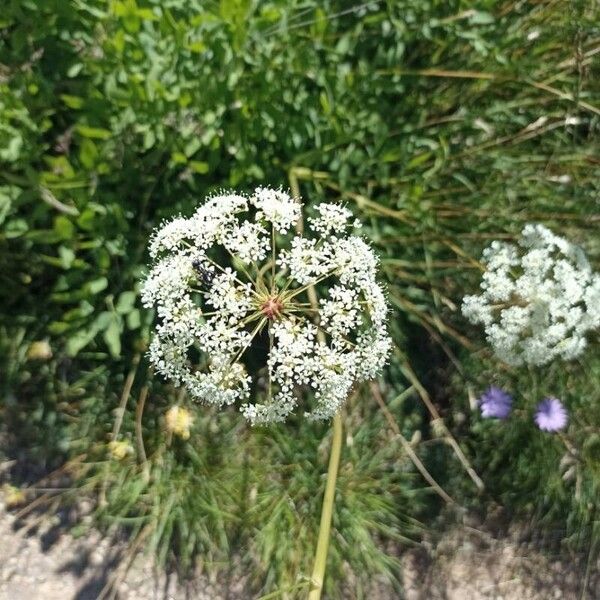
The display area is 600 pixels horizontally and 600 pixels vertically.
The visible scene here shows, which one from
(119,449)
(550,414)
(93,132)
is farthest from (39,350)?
(550,414)

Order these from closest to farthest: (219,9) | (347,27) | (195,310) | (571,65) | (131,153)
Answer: (195,310), (219,9), (131,153), (347,27), (571,65)

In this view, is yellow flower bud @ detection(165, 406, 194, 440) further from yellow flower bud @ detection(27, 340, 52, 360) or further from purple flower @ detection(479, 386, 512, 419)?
purple flower @ detection(479, 386, 512, 419)

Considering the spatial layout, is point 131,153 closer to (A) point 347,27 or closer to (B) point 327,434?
(A) point 347,27

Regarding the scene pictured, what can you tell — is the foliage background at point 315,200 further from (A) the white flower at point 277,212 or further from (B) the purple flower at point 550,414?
(A) the white flower at point 277,212

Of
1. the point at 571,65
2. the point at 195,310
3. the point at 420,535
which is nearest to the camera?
the point at 195,310

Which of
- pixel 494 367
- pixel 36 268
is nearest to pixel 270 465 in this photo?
pixel 494 367
